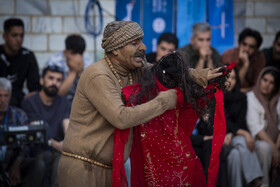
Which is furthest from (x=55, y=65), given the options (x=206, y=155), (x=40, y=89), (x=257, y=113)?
(x=257, y=113)

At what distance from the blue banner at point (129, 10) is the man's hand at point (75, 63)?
963 mm

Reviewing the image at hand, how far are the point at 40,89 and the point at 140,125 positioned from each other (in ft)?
10.1

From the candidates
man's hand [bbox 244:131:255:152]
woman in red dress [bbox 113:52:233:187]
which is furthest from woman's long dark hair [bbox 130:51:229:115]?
man's hand [bbox 244:131:255:152]

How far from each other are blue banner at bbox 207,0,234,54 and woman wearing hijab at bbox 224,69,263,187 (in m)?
1.02

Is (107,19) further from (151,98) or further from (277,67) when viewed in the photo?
(151,98)

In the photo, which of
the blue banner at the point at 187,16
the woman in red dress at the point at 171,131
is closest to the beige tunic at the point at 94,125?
the woman in red dress at the point at 171,131

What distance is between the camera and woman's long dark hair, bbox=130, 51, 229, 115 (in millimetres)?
2881

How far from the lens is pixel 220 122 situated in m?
2.99

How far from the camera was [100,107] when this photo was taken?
2758 mm

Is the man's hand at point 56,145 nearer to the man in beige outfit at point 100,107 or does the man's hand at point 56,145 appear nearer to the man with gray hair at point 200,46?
the man in beige outfit at point 100,107

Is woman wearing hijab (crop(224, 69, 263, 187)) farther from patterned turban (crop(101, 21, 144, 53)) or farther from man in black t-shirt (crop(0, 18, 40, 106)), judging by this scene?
man in black t-shirt (crop(0, 18, 40, 106))

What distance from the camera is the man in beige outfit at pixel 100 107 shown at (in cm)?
280

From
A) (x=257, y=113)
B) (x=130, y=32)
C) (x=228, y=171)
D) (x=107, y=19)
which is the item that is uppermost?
(x=107, y=19)

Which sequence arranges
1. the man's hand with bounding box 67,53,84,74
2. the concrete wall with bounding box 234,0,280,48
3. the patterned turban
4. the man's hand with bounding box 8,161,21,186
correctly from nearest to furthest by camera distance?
the patterned turban → the man's hand with bounding box 8,161,21,186 → the man's hand with bounding box 67,53,84,74 → the concrete wall with bounding box 234,0,280,48
